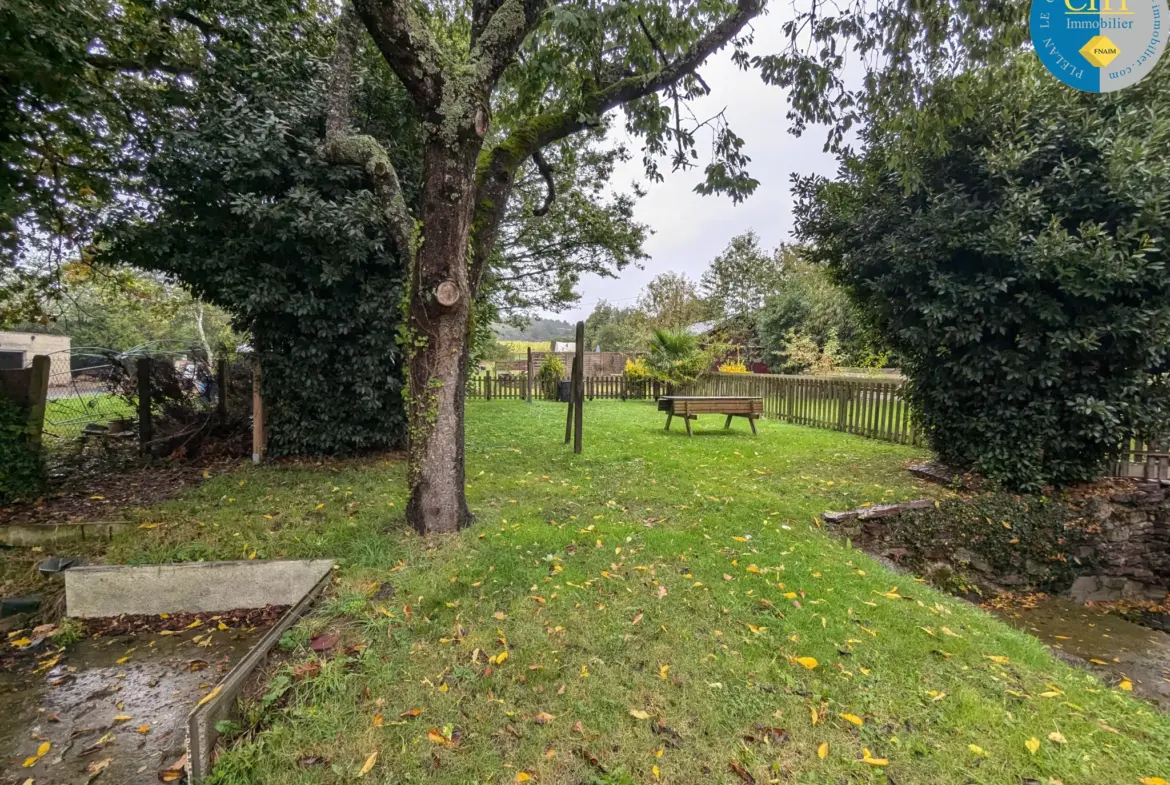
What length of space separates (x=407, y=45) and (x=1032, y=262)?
248 inches

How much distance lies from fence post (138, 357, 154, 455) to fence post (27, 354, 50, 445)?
5.46 feet

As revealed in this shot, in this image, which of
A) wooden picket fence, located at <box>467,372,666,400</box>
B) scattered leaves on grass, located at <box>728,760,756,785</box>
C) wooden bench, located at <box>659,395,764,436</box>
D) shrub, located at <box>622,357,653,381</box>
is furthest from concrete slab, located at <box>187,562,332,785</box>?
shrub, located at <box>622,357,653,381</box>

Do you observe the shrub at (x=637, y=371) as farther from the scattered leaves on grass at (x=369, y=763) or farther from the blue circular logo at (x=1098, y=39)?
the scattered leaves on grass at (x=369, y=763)

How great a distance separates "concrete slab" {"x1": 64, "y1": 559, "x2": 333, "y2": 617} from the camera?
368 centimetres

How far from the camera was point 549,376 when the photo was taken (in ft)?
59.1

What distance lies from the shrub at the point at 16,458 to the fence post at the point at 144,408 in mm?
1724

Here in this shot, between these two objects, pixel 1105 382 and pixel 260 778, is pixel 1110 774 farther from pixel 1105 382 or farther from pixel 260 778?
pixel 1105 382

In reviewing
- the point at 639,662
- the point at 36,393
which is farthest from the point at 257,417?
the point at 639,662

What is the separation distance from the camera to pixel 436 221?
3.97 metres

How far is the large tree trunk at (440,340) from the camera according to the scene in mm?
3971

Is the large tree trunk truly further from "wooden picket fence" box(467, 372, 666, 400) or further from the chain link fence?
"wooden picket fence" box(467, 372, 666, 400)

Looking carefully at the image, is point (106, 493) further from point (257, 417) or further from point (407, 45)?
point (407, 45)

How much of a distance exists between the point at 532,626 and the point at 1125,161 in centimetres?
704

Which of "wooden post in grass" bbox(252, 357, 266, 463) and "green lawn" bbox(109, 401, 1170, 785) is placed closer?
"green lawn" bbox(109, 401, 1170, 785)
